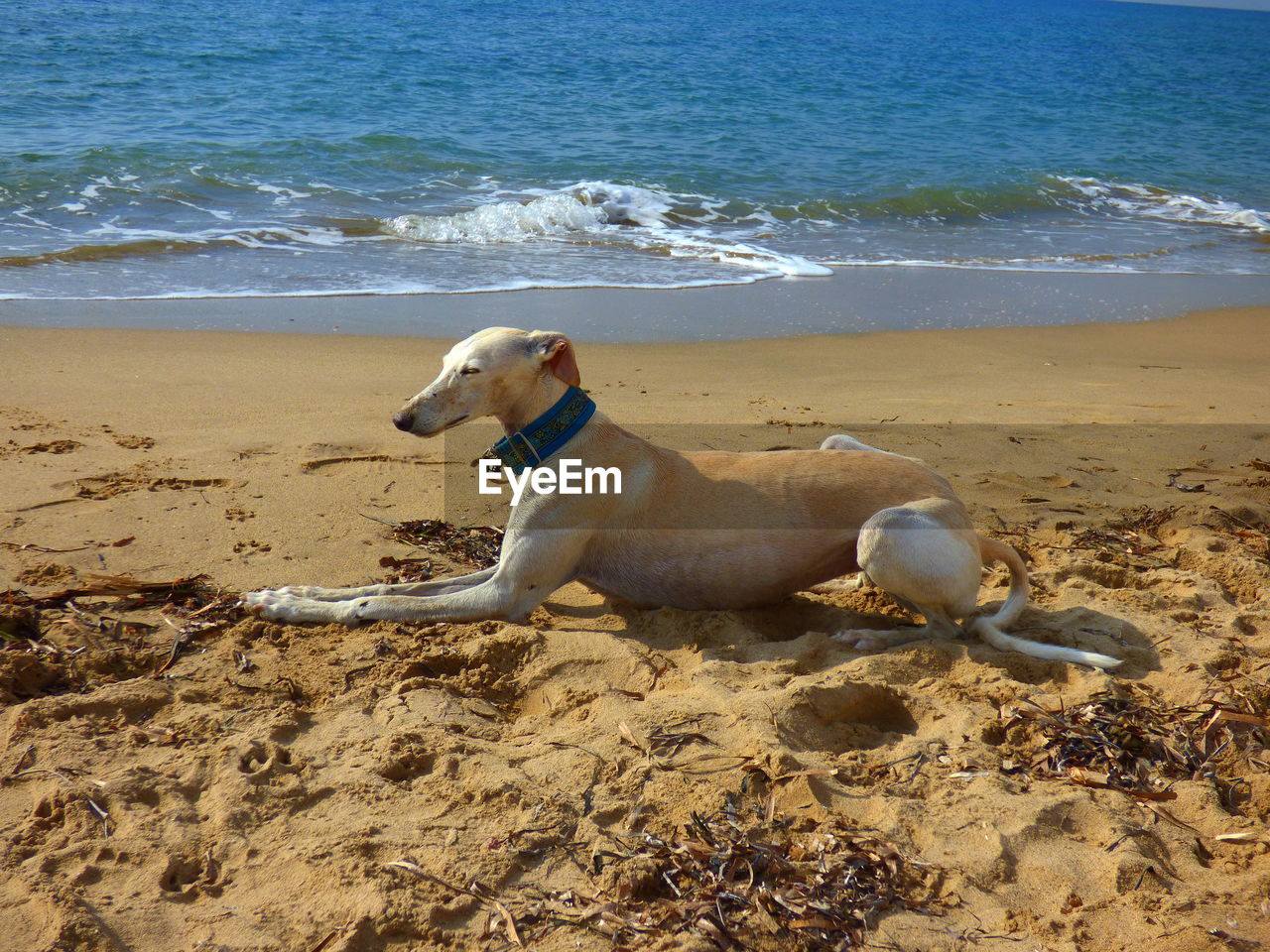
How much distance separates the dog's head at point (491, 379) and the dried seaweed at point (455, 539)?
3.11 feet

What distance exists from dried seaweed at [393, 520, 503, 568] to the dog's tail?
2449 millimetres

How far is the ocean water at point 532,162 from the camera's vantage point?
12.4 metres

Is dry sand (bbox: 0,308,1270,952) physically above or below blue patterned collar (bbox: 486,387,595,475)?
below

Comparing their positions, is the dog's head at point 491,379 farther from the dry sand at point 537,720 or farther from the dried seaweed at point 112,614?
the dried seaweed at point 112,614

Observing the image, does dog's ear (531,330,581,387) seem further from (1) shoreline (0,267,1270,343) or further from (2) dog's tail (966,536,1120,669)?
(1) shoreline (0,267,1270,343)

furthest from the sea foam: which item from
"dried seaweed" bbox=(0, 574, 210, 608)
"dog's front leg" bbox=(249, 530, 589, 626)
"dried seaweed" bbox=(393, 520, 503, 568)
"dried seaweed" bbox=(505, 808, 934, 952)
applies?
"dried seaweed" bbox=(505, 808, 934, 952)

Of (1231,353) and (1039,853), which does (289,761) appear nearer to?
(1039,853)

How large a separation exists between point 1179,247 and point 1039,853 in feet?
50.8

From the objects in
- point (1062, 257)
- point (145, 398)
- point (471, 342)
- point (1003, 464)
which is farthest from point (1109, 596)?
point (1062, 257)

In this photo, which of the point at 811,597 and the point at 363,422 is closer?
the point at 811,597

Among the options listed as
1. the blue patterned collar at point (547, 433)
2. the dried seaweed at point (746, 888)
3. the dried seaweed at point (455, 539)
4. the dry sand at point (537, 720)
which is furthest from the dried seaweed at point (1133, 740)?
the dried seaweed at point (455, 539)

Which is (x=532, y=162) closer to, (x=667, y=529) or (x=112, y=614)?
(x=667, y=529)

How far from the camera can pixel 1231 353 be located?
33.3ft

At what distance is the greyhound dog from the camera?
4.41 meters
